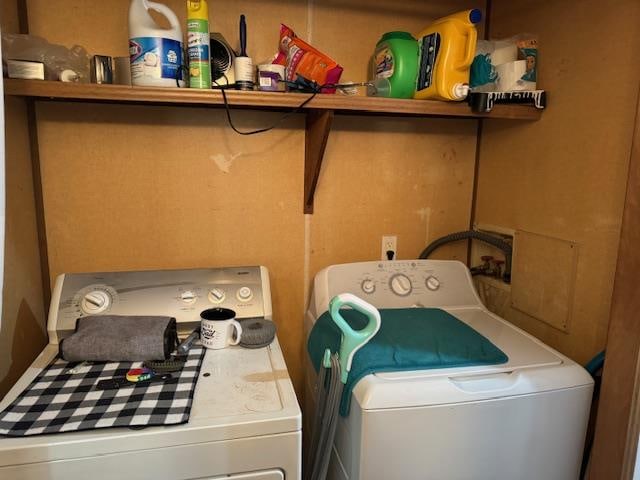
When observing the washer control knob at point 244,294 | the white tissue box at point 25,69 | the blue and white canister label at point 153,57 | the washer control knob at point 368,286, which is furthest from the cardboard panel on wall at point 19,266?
the washer control knob at point 368,286

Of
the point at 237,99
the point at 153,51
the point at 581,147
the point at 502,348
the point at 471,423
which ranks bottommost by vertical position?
the point at 471,423

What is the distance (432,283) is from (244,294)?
2.18ft

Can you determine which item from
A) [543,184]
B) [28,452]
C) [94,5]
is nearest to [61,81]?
[94,5]

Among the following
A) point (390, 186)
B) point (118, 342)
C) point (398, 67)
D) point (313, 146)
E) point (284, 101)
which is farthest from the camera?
point (390, 186)

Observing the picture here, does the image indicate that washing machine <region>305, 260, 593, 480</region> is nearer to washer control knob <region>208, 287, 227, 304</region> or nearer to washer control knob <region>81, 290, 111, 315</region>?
washer control knob <region>208, 287, 227, 304</region>

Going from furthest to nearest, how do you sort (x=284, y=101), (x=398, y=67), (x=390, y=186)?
1. (x=390, y=186)
2. (x=398, y=67)
3. (x=284, y=101)

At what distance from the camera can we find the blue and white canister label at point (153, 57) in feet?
3.87

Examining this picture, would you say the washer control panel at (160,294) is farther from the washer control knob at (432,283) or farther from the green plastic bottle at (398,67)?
the green plastic bottle at (398,67)

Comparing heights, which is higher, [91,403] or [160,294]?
[160,294]

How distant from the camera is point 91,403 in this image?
0.97m

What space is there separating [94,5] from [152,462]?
52.2 inches

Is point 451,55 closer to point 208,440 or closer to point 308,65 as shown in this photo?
point 308,65

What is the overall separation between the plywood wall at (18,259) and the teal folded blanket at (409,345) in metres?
0.85

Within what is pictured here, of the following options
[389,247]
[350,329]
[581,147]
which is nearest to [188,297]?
[350,329]
